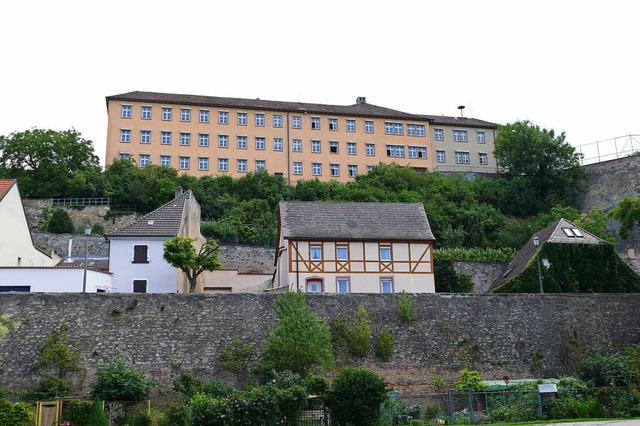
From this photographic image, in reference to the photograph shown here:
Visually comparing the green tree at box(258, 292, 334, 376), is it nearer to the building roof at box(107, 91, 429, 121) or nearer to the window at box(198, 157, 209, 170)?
the window at box(198, 157, 209, 170)

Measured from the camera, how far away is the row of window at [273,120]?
207ft

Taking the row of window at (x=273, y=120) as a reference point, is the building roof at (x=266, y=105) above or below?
above

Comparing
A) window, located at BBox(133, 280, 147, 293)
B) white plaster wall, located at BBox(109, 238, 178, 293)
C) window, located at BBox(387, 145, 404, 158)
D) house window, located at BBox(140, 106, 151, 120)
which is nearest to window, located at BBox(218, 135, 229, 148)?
house window, located at BBox(140, 106, 151, 120)

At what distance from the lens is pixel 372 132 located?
68.2 metres

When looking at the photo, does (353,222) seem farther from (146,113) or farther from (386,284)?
(146,113)

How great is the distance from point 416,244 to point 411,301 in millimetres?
6948

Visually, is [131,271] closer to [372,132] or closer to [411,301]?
[411,301]

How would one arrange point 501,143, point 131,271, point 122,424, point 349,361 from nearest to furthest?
point 122,424 → point 349,361 → point 131,271 → point 501,143

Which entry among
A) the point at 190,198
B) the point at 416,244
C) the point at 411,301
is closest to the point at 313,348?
the point at 411,301

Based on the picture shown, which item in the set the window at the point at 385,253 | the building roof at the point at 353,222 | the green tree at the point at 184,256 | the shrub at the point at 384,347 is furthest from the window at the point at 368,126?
the shrub at the point at 384,347

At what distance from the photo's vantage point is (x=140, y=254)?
37.2m

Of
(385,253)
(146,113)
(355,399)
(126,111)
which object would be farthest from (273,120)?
(355,399)

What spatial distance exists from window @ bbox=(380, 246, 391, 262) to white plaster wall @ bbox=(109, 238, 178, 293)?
10367 mm

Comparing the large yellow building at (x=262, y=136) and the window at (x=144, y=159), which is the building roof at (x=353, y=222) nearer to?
the large yellow building at (x=262, y=136)
